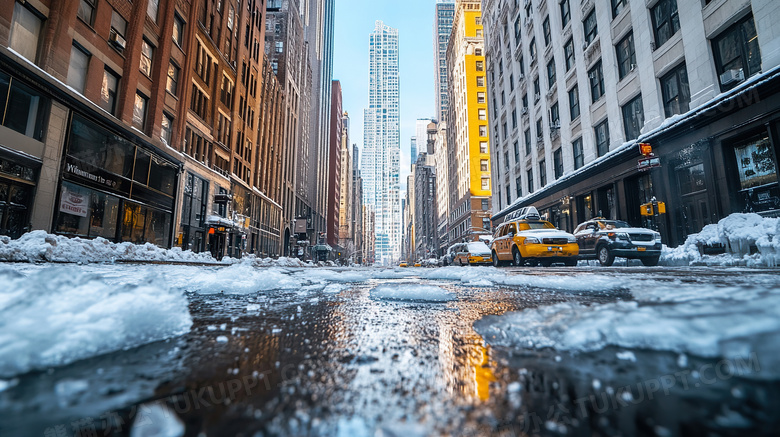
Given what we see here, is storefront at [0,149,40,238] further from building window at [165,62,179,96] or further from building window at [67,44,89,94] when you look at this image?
building window at [165,62,179,96]

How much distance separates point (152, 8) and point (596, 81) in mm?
24583

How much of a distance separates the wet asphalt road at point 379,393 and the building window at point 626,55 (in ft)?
64.9

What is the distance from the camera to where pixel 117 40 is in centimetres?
1630

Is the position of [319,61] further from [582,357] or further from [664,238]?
[582,357]

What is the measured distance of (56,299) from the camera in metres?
1.31

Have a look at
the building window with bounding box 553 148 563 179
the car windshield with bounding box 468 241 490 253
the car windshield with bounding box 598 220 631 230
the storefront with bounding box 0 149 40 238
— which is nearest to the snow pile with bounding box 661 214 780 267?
the car windshield with bounding box 598 220 631 230

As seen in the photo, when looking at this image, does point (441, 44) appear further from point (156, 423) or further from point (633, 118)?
point (156, 423)

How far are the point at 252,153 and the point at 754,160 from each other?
35.3 meters

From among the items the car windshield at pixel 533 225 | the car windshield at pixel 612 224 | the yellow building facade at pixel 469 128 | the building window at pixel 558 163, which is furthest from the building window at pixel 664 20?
the yellow building facade at pixel 469 128

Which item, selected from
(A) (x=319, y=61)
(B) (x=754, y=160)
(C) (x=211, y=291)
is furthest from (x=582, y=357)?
(A) (x=319, y=61)

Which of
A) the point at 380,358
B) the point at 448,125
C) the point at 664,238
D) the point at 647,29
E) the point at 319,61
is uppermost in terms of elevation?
the point at 319,61

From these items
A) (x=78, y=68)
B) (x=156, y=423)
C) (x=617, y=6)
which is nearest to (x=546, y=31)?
(x=617, y=6)

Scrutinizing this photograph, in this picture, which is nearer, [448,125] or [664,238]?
[664,238]

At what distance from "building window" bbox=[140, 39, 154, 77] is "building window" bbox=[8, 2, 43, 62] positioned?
5.53 meters
